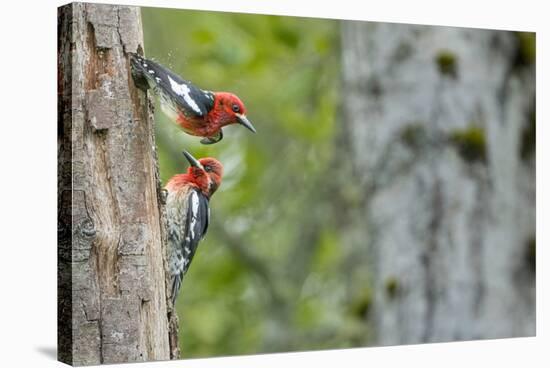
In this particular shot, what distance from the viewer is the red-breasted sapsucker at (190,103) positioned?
4.58 metres

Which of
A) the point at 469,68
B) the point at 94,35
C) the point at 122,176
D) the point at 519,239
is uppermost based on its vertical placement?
the point at 94,35

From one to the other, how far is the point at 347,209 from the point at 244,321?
838mm

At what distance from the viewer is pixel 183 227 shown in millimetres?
4766

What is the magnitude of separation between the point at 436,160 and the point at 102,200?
145 cm

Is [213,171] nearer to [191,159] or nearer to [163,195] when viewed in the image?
[191,159]

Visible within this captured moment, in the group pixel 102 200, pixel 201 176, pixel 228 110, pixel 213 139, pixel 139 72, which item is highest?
pixel 139 72

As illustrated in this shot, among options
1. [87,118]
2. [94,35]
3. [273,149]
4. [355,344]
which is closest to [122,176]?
[87,118]

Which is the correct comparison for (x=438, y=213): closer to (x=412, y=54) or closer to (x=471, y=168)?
(x=471, y=168)

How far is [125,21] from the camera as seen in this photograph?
14.9 feet

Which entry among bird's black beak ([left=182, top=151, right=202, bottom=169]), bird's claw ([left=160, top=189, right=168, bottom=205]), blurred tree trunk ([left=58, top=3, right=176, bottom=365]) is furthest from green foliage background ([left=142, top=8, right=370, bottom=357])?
blurred tree trunk ([left=58, top=3, right=176, bottom=365])

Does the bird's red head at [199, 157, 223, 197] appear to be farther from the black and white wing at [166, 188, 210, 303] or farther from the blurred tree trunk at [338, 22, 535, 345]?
the blurred tree trunk at [338, 22, 535, 345]

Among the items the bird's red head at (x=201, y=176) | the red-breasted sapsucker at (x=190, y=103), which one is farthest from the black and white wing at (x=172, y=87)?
the bird's red head at (x=201, y=176)

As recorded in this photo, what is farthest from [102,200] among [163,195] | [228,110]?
[228,110]

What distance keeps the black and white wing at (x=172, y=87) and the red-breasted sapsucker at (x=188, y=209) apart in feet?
0.74
